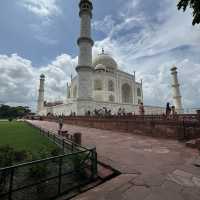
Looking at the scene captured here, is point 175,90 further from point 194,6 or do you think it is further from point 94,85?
point 194,6

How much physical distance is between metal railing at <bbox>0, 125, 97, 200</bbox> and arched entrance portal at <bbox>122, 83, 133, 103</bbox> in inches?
1710

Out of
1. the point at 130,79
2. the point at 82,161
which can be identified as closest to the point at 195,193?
the point at 82,161

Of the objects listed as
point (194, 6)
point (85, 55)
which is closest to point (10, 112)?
point (85, 55)

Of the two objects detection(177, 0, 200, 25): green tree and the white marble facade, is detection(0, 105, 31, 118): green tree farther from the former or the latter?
detection(177, 0, 200, 25): green tree

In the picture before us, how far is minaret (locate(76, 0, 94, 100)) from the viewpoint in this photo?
88.8 ft

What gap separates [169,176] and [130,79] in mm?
45118

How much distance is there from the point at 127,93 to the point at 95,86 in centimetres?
1133

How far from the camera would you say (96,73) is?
41.1 m

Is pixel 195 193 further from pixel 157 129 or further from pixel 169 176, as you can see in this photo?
pixel 157 129

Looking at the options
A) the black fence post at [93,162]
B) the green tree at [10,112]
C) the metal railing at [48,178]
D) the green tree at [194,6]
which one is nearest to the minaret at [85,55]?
the metal railing at [48,178]

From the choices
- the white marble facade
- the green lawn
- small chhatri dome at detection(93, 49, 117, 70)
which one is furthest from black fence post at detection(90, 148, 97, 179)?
small chhatri dome at detection(93, 49, 117, 70)

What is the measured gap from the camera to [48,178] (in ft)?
10.0

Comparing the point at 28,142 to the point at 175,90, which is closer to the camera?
the point at 28,142

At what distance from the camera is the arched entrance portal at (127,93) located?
153 feet
